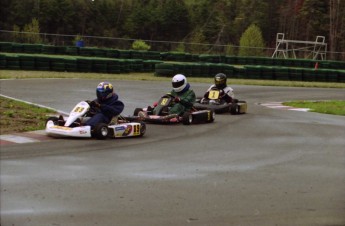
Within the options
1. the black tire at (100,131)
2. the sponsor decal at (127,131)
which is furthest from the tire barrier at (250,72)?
the black tire at (100,131)

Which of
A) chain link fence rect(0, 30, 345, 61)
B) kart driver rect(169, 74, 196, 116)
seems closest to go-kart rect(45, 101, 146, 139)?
kart driver rect(169, 74, 196, 116)

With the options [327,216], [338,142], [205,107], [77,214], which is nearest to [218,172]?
[327,216]

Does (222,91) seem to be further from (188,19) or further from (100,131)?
(188,19)

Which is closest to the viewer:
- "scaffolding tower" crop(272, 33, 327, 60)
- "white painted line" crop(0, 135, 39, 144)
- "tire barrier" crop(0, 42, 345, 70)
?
"white painted line" crop(0, 135, 39, 144)

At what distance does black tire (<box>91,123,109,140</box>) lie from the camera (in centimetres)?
960

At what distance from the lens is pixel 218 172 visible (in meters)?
7.51

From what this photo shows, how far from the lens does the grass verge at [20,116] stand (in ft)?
33.1

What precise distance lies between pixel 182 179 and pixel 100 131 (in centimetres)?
297

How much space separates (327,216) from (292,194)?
870 mm

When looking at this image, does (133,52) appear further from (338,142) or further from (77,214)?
(77,214)

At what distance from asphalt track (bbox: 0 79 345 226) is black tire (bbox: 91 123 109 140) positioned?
0.14 m

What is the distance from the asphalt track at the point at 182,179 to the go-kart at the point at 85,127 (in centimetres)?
16

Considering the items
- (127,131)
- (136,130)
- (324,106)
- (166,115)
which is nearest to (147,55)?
(324,106)

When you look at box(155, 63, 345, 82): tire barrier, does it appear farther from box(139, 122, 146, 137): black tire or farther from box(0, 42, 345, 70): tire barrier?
box(139, 122, 146, 137): black tire
